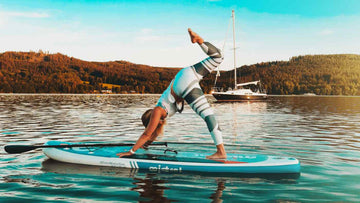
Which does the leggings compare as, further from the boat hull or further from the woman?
the boat hull

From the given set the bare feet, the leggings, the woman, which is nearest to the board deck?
the woman

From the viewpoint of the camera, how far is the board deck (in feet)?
29.2

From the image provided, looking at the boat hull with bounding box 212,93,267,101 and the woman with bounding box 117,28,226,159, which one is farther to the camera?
the boat hull with bounding box 212,93,267,101

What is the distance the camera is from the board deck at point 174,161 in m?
8.89

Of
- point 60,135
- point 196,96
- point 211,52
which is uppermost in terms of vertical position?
point 211,52

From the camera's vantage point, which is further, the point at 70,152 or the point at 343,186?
the point at 70,152

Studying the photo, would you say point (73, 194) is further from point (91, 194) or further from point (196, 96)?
point (196, 96)

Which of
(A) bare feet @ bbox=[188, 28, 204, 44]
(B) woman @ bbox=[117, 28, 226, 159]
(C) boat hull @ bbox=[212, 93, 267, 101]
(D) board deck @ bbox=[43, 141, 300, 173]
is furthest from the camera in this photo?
(C) boat hull @ bbox=[212, 93, 267, 101]

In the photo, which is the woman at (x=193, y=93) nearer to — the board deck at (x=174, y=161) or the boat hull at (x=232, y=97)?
the board deck at (x=174, y=161)

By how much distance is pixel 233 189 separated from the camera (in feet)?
25.2

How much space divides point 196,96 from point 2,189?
5076 mm

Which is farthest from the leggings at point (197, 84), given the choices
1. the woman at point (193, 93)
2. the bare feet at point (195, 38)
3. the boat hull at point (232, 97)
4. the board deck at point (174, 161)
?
the boat hull at point (232, 97)

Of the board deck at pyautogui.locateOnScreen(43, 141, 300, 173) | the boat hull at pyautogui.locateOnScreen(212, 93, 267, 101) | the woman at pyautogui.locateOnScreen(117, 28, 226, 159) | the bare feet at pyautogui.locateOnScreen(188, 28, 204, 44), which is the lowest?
the board deck at pyautogui.locateOnScreen(43, 141, 300, 173)

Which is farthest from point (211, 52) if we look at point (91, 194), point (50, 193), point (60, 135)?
point (60, 135)
